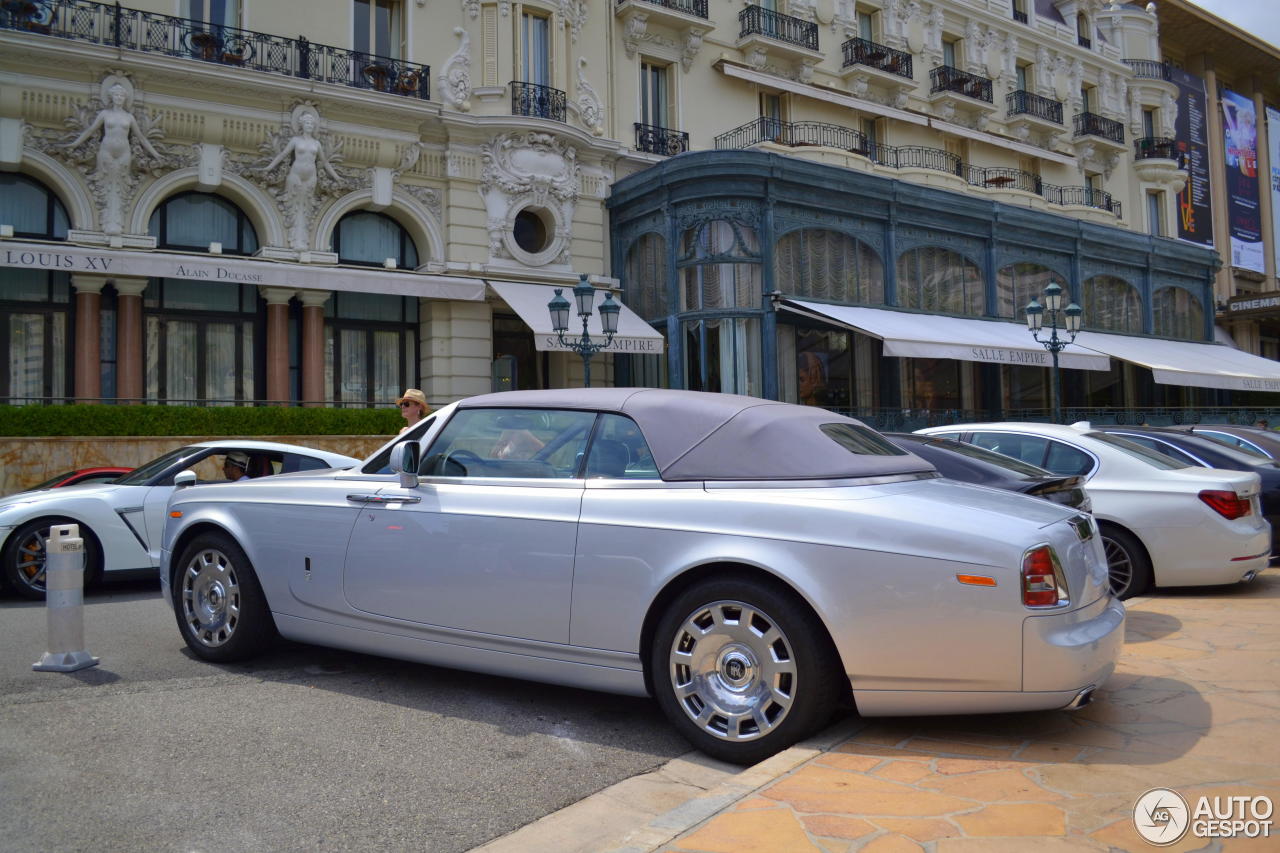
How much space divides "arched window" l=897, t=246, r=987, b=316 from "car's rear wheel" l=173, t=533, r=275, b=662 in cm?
1881

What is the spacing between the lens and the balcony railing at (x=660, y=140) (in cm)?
2214

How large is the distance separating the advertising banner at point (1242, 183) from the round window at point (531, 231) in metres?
33.3

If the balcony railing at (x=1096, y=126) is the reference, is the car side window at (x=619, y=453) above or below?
below

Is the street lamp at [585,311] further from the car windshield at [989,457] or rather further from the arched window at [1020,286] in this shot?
the arched window at [1020,286]

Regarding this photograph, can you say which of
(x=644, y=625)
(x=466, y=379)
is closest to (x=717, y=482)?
(x=644, y=625)

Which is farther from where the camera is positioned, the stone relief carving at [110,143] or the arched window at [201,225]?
the arched window at [201,225]

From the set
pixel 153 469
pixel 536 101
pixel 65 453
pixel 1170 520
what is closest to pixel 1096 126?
pixel 536 101

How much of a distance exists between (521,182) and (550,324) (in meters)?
3.47

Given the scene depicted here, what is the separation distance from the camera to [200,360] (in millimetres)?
18156

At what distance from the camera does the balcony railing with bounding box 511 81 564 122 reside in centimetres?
1988

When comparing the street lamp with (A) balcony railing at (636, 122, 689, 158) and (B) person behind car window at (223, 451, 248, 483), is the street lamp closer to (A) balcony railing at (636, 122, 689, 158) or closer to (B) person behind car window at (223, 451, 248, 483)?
(B) person behind car window at (223, 451, 248, 483)

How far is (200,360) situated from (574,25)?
35.0 feet

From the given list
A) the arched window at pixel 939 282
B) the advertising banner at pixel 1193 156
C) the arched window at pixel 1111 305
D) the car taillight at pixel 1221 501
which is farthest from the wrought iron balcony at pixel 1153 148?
the car taillight at pixel 1221 501

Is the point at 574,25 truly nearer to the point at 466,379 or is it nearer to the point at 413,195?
the point at 413,195
